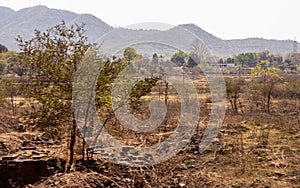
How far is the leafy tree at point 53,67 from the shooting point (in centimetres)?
587

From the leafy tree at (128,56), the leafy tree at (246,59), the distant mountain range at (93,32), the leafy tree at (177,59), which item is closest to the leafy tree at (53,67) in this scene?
the leafy tree at (128,56)

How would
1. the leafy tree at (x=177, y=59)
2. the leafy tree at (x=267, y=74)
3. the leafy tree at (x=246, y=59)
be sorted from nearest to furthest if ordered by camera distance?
Answer: the leafy tree at (x=267, y=74) < the leafy tree at (x=177, y=59) < the leafy tree at (x=246, y=59)

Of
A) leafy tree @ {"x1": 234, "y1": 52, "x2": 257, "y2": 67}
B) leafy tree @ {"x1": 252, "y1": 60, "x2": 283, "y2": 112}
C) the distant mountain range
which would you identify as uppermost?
the distant mountain range

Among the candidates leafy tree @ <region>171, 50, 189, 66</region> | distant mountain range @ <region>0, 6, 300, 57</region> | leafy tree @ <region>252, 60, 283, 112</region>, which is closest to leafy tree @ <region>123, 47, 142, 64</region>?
leafy tree @ <region>252, 60, 283, 112</region>

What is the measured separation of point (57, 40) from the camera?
5.96 m

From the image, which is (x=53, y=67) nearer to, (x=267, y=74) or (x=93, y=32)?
(x=267, y=74)

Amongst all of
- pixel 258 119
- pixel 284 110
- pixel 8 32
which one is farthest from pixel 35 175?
pixel 8 32

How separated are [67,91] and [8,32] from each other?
164 metres

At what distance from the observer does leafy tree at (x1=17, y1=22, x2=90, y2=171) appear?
231 inches

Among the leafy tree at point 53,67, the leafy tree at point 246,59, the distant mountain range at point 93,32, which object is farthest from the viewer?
the distant mountain range at point 93,32

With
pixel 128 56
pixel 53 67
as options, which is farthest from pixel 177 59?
pixel 53 67

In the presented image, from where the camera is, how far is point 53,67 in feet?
19.4

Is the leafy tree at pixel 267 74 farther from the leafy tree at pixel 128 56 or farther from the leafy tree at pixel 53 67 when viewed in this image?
the leafy tree at pixel 53 67

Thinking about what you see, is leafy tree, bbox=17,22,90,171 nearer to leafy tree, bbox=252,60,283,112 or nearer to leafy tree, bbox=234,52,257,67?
leafy tree, bbox=252,60,283,112
